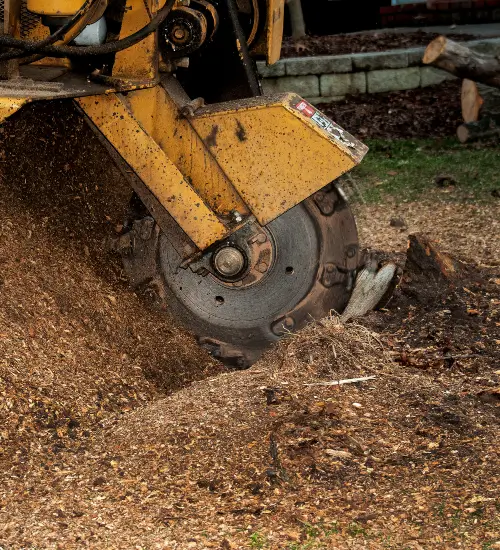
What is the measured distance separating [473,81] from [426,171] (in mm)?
1065

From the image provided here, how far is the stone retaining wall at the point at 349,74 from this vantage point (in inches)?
351

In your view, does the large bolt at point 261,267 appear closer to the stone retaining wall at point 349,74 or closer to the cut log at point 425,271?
the cut log at point 425,271

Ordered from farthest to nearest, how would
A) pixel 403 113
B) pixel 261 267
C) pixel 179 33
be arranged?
pixel 403 113 → pixel 261 267 → pixel 179 33

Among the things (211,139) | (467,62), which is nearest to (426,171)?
(467,62)

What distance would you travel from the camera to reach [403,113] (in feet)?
28.1

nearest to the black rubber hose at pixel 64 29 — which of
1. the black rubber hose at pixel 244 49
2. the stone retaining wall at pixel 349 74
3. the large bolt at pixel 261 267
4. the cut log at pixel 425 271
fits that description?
the black rubber hose at pixel 244 49

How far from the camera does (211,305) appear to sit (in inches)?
175

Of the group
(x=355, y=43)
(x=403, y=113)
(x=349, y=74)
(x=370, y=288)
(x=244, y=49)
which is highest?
(x=244, y=49)

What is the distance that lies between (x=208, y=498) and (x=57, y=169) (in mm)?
1984

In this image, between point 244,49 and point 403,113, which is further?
point 403,113

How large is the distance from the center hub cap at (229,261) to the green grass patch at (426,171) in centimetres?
266

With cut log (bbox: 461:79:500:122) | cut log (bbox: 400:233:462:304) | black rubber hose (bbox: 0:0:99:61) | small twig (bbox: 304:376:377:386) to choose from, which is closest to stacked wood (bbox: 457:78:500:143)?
cut log (bbox: 461:79:500:122)

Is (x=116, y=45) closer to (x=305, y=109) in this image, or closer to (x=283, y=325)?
(x=305, y=109)

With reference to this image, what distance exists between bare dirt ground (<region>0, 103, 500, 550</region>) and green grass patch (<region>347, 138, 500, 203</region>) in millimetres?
1881
